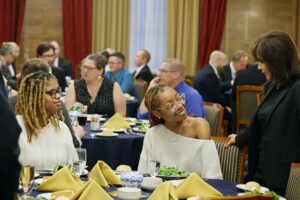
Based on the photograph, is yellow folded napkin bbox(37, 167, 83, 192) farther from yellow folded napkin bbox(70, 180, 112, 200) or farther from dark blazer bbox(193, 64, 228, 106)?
dark blazer bbox(193, 64, 228, 106)

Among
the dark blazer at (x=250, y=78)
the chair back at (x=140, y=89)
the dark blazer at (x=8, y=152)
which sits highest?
the dark blazer at (x=8, y=152)

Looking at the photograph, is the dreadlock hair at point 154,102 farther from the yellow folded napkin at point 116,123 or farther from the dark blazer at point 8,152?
the dark blazer at point 8,152

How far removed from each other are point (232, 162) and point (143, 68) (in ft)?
22.2

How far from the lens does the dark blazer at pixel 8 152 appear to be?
1708 millimetres

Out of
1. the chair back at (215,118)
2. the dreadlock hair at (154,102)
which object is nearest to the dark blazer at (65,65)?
the chair back at (215,118)

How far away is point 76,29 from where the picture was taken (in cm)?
1166

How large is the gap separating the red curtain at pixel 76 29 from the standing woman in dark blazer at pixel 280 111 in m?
7.84

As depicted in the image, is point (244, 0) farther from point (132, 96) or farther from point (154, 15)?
point (132, 96)

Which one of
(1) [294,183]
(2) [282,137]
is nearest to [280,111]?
(2) [282,137]

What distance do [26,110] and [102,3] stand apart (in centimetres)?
796

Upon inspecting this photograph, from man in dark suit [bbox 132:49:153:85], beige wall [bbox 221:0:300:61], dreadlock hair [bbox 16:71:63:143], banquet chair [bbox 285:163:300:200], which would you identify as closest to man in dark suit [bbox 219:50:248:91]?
man in dark suit [bbox 132:49:153:85]

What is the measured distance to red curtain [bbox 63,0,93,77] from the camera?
11594 mm

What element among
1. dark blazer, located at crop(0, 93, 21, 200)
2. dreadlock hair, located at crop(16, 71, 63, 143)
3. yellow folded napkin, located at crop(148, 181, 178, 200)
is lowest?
yellow folded napkin, located at crop(148, 181, 178, 200)

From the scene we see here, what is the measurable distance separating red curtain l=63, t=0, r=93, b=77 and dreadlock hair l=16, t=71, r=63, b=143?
7509 mm
